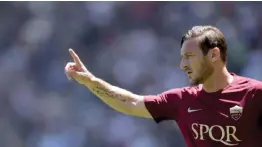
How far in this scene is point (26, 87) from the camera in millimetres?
4934

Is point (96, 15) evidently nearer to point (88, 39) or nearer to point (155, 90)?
point (88, 39)

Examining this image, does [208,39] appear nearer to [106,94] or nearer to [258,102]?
[258,102]

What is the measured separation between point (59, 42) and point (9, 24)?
0.41 metres

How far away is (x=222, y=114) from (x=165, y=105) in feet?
0.94

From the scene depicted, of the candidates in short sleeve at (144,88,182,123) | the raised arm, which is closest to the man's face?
short sleeve at (144,88,182,123)

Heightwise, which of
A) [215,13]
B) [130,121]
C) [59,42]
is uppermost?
[59,42]

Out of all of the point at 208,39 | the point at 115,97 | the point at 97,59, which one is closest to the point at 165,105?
the point at 115,97

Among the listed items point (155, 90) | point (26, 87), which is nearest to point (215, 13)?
point (155, 90)

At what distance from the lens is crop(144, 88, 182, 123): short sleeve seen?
2768mm

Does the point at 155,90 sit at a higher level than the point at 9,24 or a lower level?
lower

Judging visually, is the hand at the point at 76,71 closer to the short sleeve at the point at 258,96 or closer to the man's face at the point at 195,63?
the man's face at the point at 195,63

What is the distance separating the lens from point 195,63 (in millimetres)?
2623

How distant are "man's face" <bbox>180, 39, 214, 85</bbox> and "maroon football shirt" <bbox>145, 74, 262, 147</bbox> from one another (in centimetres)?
10

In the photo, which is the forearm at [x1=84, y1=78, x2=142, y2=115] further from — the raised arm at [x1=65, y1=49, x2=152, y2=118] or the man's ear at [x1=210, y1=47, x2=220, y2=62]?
the man's ear at [x1=210, y1=47, x2=220, y2=62]
